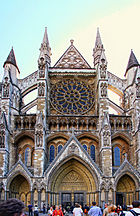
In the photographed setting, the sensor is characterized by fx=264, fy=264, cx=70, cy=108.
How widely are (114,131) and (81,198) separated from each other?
6958 millimetres

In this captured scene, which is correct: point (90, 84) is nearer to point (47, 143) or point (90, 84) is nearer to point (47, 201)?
point (47, 143)

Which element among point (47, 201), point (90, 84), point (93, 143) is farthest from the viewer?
point (90, 84)

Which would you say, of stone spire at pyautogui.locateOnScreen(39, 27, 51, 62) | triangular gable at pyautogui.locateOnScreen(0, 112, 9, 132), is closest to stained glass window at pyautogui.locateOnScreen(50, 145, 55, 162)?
triangular gable at pyautogui.locateOnScreen(0, 112, 9, 132)

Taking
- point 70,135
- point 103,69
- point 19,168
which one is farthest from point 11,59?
point 19,168

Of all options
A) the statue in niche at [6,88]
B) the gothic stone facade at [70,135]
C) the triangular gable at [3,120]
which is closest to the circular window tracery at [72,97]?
the gothic stone facade at [70,135]

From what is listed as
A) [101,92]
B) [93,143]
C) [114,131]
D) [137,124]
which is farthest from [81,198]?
[101,92]

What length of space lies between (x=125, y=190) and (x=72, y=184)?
192 inches

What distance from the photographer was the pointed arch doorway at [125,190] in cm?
2347

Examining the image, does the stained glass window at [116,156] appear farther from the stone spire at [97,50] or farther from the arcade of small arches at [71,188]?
the stone spire at [97,50]

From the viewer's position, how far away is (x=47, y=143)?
25609 mm

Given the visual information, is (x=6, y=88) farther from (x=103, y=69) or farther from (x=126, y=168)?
(x=126, y=168)

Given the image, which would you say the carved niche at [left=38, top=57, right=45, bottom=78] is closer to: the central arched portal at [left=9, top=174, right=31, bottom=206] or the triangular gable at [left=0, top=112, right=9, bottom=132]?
the triangular gable at [left=0, top=112, right=9, bottom=132]

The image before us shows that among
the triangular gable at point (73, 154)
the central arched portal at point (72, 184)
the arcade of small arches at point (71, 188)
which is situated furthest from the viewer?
the central arched portal at point (72, 184)

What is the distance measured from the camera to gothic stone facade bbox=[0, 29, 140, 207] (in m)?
22.9
